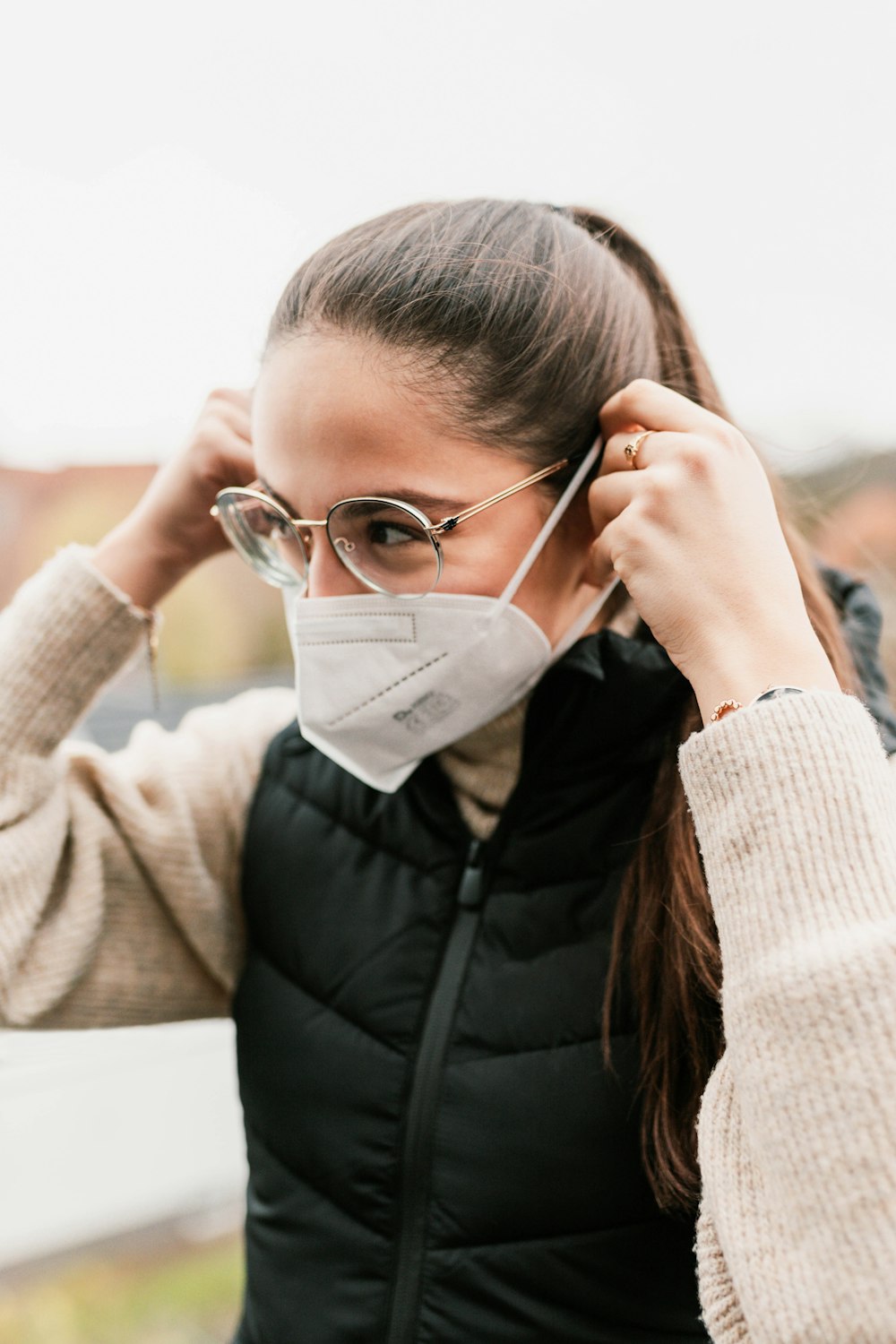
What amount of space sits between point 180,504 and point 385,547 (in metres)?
0.34

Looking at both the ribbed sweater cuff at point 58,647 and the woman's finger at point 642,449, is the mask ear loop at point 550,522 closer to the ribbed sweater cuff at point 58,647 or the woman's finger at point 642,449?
the woman's finger at point 642,449

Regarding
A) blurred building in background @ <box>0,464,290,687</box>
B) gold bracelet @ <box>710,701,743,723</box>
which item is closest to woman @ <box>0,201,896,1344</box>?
gold bracelet @ <box>710,701,743,723</box>

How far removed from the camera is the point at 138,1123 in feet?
7.11

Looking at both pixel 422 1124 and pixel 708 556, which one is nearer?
pixel 708 556

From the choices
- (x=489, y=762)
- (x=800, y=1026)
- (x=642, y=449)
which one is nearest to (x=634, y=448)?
(x=642, y=449)

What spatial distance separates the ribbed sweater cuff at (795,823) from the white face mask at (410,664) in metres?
0.26

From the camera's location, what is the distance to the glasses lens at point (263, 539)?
1.02 m

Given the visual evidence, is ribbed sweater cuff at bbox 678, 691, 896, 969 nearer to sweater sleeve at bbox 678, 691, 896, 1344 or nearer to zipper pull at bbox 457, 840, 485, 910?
sweater sleeve at bbox 678, 691, 896, 1344

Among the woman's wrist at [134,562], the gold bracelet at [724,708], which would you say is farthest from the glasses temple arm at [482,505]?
the woman's wrist at [134,562]

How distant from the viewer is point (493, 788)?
1058mm

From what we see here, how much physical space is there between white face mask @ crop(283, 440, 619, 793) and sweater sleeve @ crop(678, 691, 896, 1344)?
0.25 m

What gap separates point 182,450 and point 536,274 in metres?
0.45

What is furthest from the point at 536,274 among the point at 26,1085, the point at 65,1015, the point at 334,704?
the point at 26,1085

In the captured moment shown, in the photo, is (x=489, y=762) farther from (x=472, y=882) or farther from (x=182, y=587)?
(x=182, y=587)
